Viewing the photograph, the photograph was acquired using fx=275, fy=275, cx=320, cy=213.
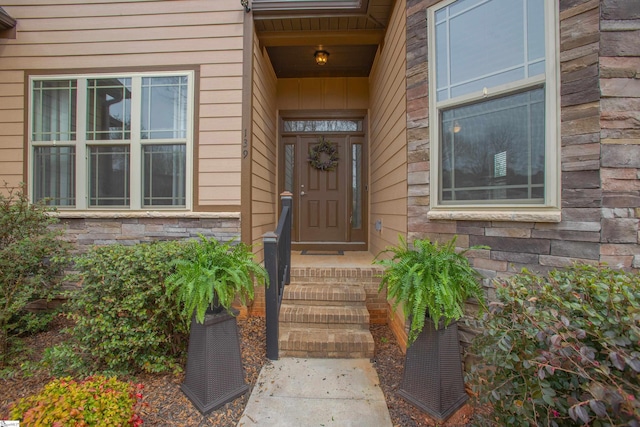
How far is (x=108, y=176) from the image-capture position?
3139mm

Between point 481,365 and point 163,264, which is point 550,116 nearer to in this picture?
point 481,365

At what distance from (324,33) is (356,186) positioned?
7.04ft

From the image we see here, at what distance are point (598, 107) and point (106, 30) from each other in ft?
14.8

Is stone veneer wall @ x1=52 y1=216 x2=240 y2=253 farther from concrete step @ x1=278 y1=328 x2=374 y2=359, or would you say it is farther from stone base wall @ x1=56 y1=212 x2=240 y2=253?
concrete step @ x1=278 y1=328 x2=374 y2=359

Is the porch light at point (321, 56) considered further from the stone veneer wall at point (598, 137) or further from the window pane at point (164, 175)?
the stone veneer wall at point (598, 137)

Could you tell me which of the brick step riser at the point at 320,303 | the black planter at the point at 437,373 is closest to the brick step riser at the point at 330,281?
the brick step riser at the point at 320,303

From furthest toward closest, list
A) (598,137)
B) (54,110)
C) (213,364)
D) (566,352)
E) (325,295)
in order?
(54,110), (325,295), (213,364), (598,137), (566,352)

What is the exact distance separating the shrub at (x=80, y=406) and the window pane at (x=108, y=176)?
2238 mm

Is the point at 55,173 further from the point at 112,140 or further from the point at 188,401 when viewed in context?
the point at 188,401

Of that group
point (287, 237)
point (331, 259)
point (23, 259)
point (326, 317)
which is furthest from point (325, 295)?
point (23, 259)

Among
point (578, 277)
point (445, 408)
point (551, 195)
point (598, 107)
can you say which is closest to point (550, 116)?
point (598, 107)

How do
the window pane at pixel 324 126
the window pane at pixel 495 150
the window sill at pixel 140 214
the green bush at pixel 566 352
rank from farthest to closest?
the window pane at pixel 324 126 < the window sill at pixel 140 214 < the window pane at pixel 495 150 < the green bush at pixel 566 352

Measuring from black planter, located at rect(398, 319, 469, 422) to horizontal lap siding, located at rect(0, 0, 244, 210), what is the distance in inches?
88.3

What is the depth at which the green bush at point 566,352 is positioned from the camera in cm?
86
